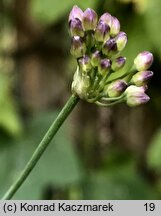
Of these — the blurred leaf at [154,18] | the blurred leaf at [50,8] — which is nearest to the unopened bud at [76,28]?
the blurred leaf at [154,18]

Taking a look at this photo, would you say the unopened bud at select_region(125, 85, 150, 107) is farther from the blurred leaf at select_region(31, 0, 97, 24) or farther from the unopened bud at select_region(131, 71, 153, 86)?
the blurred leaf at select_region(31, 0, 97, 24)

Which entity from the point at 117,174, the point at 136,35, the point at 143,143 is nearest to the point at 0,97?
the point at 136,35

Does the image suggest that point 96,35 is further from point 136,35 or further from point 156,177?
point 156,177

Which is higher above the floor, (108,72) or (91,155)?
(91,155)

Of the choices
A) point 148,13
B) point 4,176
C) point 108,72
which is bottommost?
point 108,72

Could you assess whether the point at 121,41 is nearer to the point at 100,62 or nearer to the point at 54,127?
the point at 100,62

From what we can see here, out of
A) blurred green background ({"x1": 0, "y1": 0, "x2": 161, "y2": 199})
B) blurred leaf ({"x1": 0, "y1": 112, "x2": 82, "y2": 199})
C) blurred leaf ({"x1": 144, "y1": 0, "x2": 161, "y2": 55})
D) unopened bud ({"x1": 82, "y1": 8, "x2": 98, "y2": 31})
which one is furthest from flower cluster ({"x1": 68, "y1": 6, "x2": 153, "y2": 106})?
blurred leaf ({"x1": 0, "y1": 112, "x2": 82, "y2": 199})

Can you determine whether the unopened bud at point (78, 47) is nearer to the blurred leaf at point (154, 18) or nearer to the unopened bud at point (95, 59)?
the unopened bud at point (95, 59)
